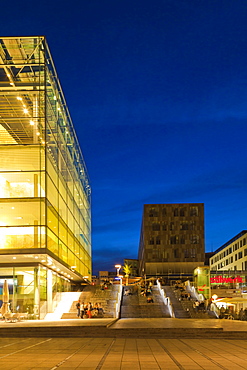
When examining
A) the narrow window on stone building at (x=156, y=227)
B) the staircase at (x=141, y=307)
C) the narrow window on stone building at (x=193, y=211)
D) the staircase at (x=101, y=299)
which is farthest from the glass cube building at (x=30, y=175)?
the narrow window on stone building at (x=193, y=211)

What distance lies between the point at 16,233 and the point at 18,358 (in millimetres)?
18137

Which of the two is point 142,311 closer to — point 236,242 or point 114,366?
point 114,366

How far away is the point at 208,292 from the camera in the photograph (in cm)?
6919

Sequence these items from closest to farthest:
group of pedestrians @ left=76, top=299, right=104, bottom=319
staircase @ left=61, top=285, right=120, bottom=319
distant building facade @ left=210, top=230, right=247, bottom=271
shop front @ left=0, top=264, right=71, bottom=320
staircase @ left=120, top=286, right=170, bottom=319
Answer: shop front @ left=0, top=264, right=71, bottom=320, group of pedestrians @ left=76, top=299, right=104, bottom=319, staircase @ left=61, top=285, right=120, bottom=319, staircase @ left=120, top=286, right=170, bottom=319, distant building facade @ left=210, top=230, right=247, bottom=271

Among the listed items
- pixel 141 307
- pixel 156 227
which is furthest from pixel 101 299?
pixel 156 227

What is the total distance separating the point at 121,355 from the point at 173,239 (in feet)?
328

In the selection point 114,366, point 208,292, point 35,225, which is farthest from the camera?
point 208,292

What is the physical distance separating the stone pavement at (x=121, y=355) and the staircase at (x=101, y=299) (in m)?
17.7

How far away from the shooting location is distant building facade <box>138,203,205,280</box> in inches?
4451

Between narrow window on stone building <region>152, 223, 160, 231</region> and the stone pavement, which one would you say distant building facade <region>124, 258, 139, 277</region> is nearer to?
narrow window on stone building <region>152, 223, 160, 231</region>

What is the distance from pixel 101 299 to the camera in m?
46.8

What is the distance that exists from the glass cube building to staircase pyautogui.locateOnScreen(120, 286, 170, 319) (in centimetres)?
739

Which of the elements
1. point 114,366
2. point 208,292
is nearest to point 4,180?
point 114,366

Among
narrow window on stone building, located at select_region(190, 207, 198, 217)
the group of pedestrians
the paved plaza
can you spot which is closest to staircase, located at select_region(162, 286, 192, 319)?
the group of pedestrians
